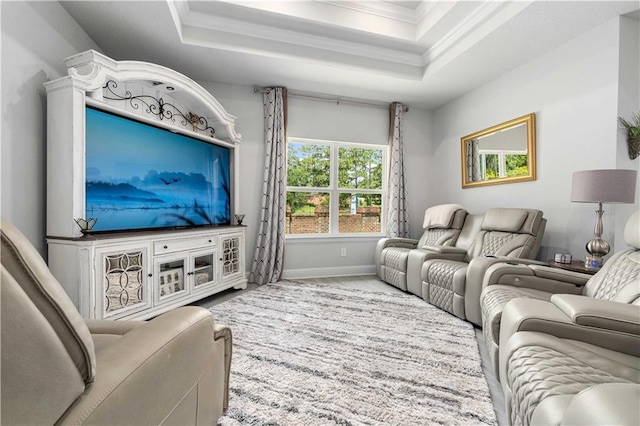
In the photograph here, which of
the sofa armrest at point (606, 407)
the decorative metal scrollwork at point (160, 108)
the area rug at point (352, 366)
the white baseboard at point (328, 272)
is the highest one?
the decorative metal scrollwork at point (160, 108)

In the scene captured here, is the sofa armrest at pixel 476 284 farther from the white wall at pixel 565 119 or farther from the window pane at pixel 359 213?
the window pane at pixel 359 213

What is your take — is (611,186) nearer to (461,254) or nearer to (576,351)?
(461,254)

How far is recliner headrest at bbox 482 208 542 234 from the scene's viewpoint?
109 inches

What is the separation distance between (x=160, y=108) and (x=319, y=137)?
6.60 ft

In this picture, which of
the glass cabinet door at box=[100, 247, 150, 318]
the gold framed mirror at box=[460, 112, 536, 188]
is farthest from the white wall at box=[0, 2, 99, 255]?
the gold framed mirror at box=[460, 112, 536, 188]

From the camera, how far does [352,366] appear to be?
1799 millimetres

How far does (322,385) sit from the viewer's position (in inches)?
63.1

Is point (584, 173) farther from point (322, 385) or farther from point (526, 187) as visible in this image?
point (322, 385)

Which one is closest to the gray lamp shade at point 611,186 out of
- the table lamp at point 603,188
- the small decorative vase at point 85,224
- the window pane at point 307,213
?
the table lamp at point 603,188

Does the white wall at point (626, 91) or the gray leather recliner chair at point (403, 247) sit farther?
the gray leather recliner chair at point (403, 247)

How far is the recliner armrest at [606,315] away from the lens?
3.66 ft

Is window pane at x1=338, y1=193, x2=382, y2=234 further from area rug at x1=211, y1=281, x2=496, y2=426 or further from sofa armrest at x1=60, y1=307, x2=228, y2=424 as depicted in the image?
sofa armrest at x1=60, y1=307, x2=228, y2=424

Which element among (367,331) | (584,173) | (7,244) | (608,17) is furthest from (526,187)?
(7,244)

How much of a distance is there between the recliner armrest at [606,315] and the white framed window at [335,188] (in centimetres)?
326
